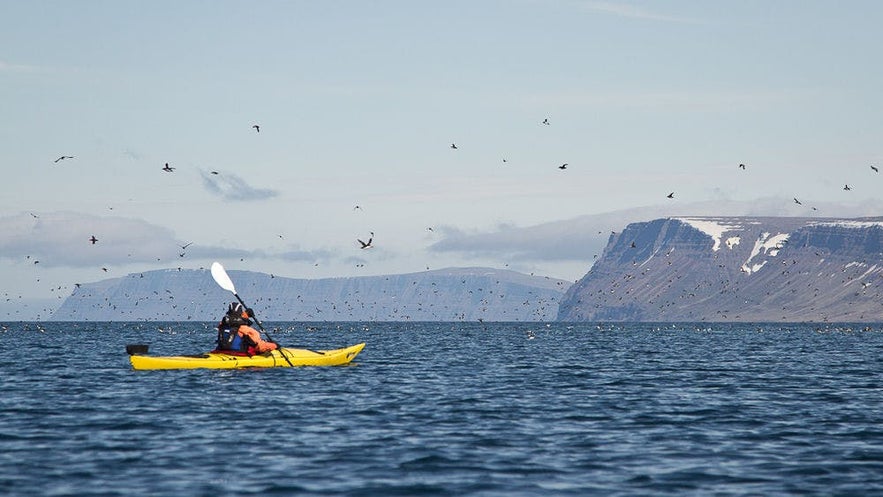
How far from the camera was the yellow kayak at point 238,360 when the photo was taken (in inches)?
2026

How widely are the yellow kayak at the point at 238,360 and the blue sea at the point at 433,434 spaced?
1.69 feet

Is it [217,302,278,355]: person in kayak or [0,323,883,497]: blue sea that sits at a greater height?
[217,302,278,355]: person in kayak

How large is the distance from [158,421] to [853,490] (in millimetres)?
19293

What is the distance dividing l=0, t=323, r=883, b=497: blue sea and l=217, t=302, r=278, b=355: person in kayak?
125cm

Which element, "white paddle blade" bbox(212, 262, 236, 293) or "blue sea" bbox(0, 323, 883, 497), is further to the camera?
"white paddle blade" bbox(212, 262, 236, 293)

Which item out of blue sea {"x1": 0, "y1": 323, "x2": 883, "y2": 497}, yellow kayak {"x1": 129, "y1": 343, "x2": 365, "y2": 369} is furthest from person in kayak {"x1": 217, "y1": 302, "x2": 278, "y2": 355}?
blue sea {"x1": 0, "y1": 323, "x2": 883, "y2": 497}

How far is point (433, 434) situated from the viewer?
103ft

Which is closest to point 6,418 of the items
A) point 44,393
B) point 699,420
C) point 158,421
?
point 158,421

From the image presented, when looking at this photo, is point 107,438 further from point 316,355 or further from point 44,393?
point 316,355

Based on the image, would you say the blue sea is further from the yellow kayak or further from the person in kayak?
the person in kayak

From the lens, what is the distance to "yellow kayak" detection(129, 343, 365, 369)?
51.5 metres

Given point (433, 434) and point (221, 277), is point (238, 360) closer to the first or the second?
point (221, 277)

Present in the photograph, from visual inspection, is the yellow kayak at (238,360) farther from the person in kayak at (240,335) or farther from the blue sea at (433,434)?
the blue sea at (433,434)

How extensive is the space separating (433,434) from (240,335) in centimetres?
2193
